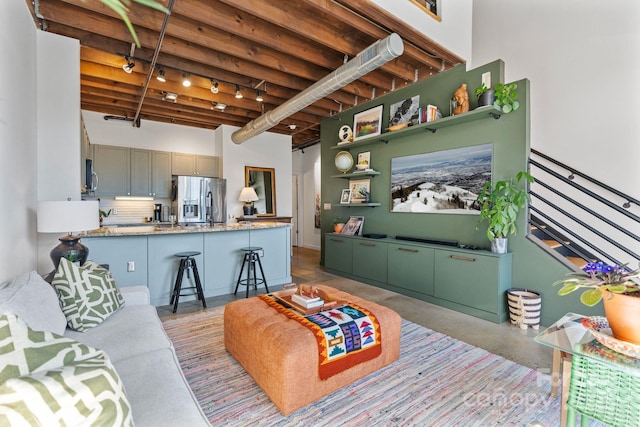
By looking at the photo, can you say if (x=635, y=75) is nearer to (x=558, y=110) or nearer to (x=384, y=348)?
(x=558, y=110)

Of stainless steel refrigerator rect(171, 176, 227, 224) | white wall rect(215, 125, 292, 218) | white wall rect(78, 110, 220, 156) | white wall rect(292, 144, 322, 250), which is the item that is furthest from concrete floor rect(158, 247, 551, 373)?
white wall rect(78, 110, 220, 156)

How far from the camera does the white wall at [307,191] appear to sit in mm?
8516

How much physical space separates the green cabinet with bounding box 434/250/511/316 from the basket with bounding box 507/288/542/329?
0.47 feet

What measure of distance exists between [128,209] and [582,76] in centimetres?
772

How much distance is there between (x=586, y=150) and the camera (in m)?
3.67

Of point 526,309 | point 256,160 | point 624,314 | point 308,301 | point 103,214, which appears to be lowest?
point 526,309

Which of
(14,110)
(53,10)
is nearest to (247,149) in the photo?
(53,10)

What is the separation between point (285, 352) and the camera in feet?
6.04

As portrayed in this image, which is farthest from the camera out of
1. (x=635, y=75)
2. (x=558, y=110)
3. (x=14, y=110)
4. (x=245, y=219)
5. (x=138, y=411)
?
(x=245, y=219)

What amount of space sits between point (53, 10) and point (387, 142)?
166 inches

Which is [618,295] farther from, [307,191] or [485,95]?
[307,191]

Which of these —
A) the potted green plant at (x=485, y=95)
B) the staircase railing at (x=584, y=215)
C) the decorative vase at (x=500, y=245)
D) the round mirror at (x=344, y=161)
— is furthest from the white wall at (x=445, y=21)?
the decorative vase at (x=500, y=245)

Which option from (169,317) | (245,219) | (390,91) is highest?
(390,91)

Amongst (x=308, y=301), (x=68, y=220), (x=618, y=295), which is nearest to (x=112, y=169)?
(x=68, y=220)
